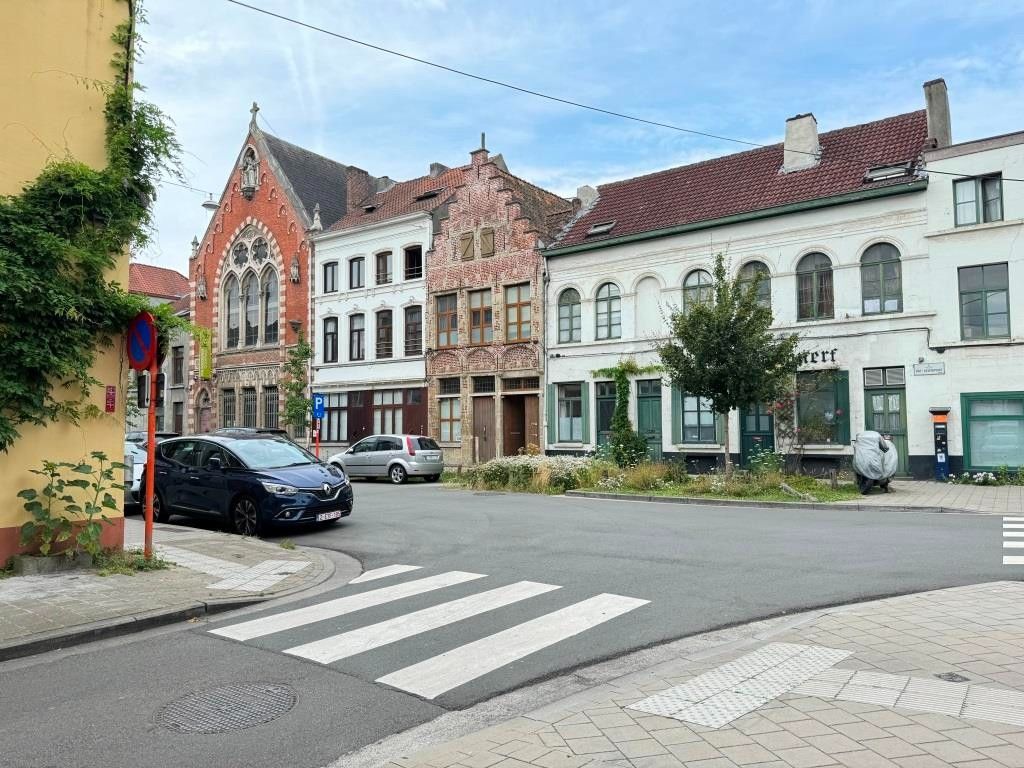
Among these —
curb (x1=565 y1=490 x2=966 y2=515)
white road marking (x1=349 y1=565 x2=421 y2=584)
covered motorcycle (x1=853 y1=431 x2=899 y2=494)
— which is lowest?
curb (x1=565 y1=490 x2=966 y2=515)

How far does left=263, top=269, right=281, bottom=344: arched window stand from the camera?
37000mm

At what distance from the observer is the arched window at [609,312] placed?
2673 cm

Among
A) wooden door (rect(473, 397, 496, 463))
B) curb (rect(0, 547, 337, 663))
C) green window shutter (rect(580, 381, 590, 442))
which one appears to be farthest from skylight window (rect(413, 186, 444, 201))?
curb (rect(0, 547, 337, 663))

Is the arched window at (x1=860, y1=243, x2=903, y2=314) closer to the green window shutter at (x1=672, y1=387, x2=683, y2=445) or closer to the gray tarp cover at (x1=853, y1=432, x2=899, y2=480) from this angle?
the gray tarp cover at (x1=853, y1=432, x2=899, y2=480)

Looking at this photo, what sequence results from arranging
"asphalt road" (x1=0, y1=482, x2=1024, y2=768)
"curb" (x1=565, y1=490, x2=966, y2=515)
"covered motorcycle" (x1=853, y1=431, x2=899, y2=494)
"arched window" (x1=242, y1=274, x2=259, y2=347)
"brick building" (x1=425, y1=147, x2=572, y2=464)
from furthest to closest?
"arched window" (x1=242, y1=274, x2=259, y2=347)
"brick building" (x1=425, y1=147, x2=572, y2=464)
"covered motorcycle" (x1=853, y1=431, x2=899, y2=494)
"curb" (x1=565, y1=490, x2=966, y2=515)
"asphalt road" (x1=0, y1=482, x2=1024, y2=768)

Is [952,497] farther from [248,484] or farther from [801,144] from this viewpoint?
[248,484]

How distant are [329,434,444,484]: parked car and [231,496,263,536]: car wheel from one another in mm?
12090

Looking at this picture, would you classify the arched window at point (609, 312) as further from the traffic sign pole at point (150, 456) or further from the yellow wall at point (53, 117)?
the yellow wall at point (53, 117)

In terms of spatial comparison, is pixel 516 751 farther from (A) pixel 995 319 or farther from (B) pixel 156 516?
(A) pixel 995 319

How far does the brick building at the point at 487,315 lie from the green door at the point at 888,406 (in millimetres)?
10947

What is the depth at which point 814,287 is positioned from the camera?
22.8 metres

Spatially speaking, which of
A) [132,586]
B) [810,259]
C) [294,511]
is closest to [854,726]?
[132,586]

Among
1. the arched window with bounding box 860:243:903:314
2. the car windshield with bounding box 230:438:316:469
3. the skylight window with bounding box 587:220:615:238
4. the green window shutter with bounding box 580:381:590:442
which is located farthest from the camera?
the skylight window with bounding box 587:220:615:238

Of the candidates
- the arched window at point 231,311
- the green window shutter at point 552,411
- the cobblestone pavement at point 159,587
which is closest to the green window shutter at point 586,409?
the green window shutter at point 552,411
